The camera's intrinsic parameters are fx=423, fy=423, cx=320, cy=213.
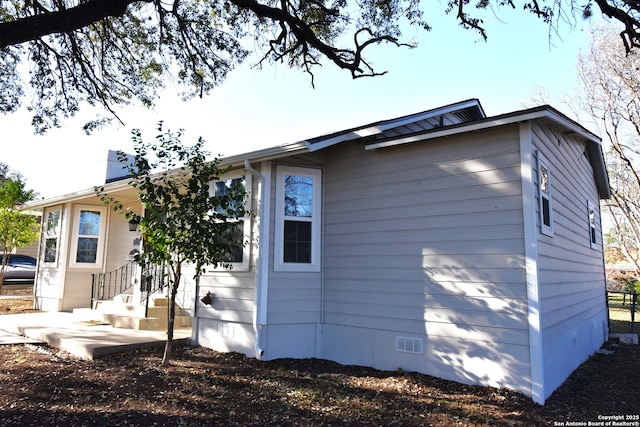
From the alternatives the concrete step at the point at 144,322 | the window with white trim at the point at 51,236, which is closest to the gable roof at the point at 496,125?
the concrete step at the point at 144,322

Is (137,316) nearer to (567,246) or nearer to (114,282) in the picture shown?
(114,282)

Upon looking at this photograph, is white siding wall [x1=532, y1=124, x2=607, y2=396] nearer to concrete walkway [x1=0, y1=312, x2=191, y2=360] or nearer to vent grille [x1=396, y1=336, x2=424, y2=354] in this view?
vent grille [x1=396, y1=336, x2=424, y2=354]

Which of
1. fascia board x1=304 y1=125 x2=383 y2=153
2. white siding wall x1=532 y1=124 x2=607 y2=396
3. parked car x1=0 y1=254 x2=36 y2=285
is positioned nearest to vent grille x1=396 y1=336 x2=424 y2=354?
white siding wall x1=532 y1=124 x2=607 y2=396

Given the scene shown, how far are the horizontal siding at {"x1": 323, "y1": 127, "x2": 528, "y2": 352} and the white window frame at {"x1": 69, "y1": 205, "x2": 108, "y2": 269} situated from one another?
7239mm

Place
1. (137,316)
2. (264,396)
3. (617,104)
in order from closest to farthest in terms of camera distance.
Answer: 1. (264,396)
2. (137,316)
3. (617,104)

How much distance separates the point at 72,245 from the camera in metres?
10.8

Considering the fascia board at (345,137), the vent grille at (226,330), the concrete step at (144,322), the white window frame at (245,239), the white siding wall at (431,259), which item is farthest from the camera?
the concrete step at (144,322)

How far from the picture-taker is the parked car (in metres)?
17.8

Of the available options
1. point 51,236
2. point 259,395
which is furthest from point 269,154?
point 51,236

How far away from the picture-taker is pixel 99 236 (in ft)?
36.1

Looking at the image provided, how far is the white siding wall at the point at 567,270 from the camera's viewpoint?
16.5 ft

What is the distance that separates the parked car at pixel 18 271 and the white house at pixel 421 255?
606 inches

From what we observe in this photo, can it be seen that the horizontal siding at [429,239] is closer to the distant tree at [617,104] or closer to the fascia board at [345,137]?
the fascia board at [345,137]

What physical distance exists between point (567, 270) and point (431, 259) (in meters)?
2.29
